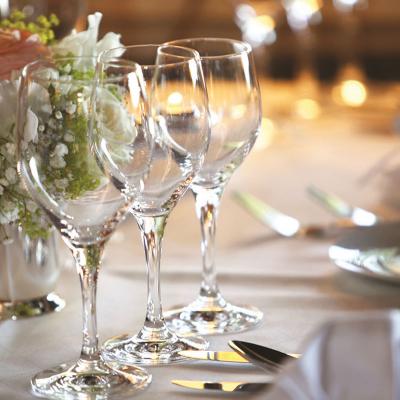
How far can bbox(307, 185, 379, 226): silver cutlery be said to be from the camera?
148 centimetres

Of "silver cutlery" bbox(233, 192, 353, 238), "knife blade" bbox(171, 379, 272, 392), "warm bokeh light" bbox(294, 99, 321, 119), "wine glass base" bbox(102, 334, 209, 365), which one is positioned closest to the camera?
"knife blade" bbox(171, 379, 272, 392)

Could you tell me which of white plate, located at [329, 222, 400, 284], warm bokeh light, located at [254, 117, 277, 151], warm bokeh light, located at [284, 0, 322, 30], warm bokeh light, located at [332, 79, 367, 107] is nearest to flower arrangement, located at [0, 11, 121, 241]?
white plate, located at [329, 222, 400, 284]

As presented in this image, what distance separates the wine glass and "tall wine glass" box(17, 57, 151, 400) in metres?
0.03

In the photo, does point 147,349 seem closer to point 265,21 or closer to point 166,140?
point 166,140

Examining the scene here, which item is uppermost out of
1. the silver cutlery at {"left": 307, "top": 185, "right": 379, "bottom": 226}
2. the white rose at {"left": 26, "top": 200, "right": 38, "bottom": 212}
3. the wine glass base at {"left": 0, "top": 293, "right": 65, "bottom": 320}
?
the white rose at {"left": 26, "top": 200, "right": 38, "bottom": 212}

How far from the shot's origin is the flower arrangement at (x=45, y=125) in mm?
843

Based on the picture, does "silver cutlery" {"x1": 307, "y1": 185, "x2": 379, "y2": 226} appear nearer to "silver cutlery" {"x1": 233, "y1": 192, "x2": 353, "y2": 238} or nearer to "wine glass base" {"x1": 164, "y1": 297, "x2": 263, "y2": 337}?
"silver cutlery" {"x1": 233, "y1": 192, "x2": 353, "y2": 238}

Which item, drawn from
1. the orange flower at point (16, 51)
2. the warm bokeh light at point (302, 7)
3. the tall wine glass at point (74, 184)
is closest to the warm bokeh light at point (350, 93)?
the warm bokeh light at point (302, 7)

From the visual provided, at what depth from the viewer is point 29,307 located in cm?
111

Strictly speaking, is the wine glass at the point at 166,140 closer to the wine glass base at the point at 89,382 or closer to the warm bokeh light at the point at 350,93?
the wine glass base at the point at 89,382

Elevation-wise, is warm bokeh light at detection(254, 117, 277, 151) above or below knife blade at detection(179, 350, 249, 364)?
below

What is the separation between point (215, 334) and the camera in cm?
104

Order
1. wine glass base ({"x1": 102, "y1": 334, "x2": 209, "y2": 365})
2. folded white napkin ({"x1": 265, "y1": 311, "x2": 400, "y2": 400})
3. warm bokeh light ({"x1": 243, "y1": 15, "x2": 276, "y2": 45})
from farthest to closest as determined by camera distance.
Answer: warm bokeh light ({"x1": 243, "y1": 15, "x2": 276, "y2": 45})
wine glass base ({"x1": 102, "y1": 334, "x2": 209, "y2": 365})
folded white napkin ({"x1": 265, "y1": 311, "x2": 400, "y2": 400})

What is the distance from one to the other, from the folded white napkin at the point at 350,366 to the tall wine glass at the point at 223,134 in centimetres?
35
